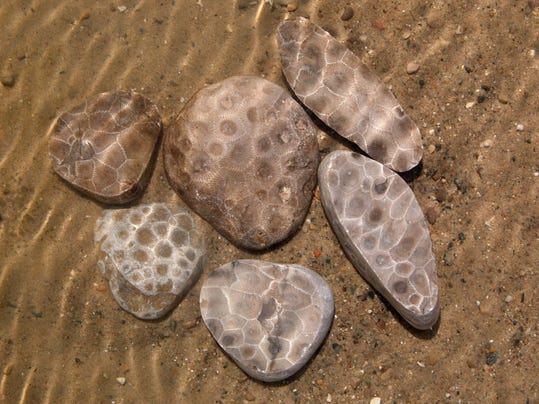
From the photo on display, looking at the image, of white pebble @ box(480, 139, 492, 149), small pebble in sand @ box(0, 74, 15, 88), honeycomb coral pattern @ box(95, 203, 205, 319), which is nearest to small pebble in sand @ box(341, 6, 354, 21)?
white pebble @ box(480, 139, 492, 149)

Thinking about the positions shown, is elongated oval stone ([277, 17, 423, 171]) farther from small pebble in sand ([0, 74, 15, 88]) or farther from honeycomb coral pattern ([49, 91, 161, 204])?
small pebble in sand ([0, 74, 15, 88])

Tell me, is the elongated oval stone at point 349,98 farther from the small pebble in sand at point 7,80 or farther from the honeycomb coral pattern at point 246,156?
the small pebble in sand at point 7,80

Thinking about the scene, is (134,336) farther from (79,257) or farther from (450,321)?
(450,321)

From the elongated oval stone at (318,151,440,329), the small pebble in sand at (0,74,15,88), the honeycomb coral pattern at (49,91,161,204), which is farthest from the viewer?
the small pebble in sand at (0,74,15,88)

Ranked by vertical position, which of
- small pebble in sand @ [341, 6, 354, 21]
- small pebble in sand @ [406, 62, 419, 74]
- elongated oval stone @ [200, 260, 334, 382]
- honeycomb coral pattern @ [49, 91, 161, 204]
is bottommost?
elongated oval stone @ [200, 260, 334, 382]

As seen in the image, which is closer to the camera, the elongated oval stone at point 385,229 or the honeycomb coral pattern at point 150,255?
the elongated oval stone at point 385,229

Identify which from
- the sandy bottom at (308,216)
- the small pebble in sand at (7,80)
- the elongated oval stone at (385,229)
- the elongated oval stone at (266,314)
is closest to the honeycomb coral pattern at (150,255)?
the sandy bottom at (308,216)

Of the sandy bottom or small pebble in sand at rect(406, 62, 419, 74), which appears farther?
small pebble in sand at rect(406, 62, 419, 74)
